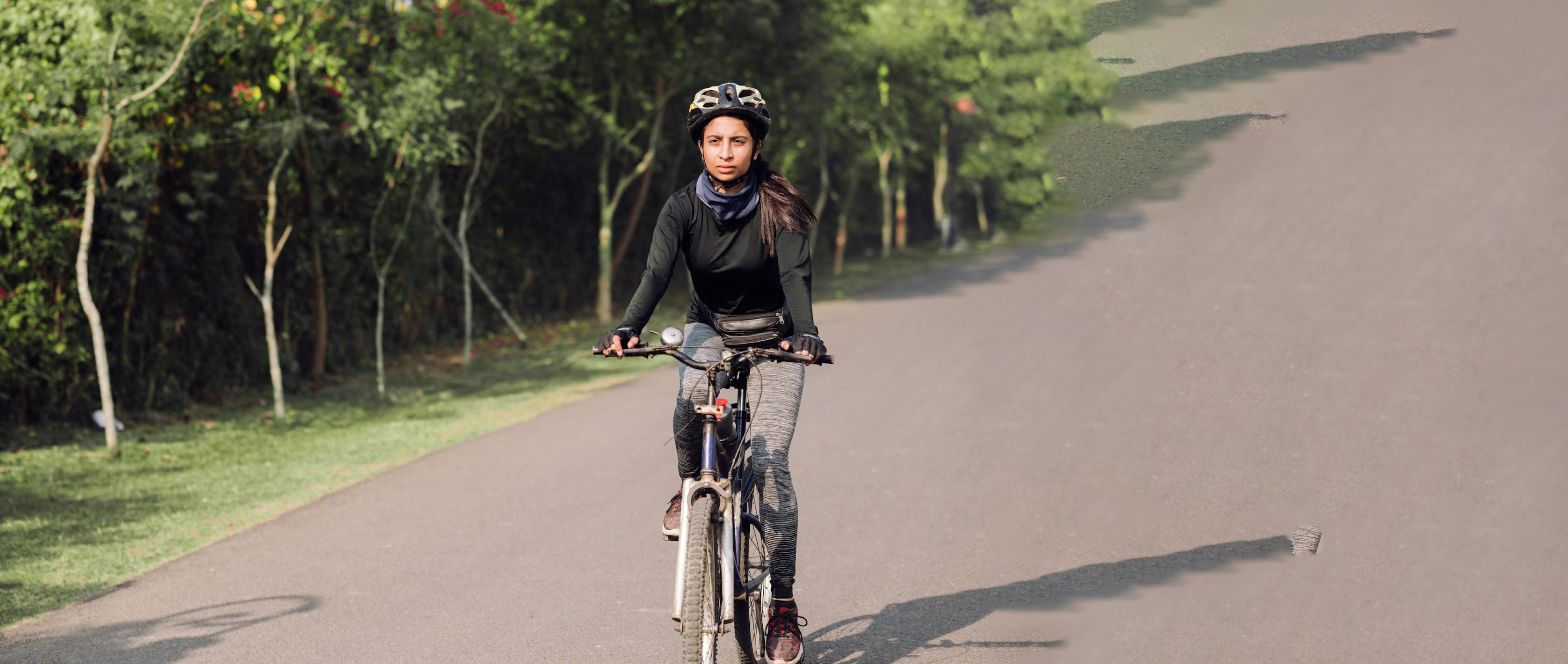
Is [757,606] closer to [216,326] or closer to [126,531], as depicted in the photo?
[126,531]

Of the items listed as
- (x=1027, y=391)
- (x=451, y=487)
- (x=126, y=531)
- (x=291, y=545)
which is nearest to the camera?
(x=291, y=545)

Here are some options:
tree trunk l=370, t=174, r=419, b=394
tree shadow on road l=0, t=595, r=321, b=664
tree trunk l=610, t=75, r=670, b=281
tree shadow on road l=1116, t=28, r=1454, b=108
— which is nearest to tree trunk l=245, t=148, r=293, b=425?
tree trunk l=370, t=174, r=419, b=394

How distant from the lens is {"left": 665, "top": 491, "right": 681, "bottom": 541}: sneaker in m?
4.68

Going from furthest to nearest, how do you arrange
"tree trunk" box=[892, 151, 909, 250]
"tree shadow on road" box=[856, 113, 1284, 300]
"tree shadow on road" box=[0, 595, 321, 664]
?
"tree trunk" box=[892, 151, 909, 250], "tree shadow on road" box=[0, 595, 321, 664], "tree shadow on road" box=[856, 113, 1284, 300]

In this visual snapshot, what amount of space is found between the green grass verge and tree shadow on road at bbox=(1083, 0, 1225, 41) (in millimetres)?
4910

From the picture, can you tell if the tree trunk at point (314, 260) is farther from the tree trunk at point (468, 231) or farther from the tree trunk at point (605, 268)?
the tree trunk at point (605, 268)

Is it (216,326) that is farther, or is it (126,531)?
(216,326)

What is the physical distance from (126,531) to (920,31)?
25.0 meters

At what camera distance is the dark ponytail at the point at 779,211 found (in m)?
4.49

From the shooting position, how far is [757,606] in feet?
15.3

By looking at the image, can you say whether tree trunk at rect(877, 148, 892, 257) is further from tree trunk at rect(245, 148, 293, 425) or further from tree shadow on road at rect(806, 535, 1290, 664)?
tree shadow on road at rect(806, 535, 1290, 664)

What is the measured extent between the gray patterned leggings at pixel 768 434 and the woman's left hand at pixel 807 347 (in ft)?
0.80

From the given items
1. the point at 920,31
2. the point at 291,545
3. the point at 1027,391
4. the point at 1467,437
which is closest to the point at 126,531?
the point at 291,545

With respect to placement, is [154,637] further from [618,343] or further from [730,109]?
[730,109]
